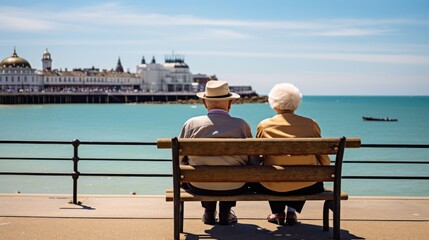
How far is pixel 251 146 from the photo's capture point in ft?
14.9

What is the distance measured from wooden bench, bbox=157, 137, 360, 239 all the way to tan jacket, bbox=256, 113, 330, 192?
0.11 m

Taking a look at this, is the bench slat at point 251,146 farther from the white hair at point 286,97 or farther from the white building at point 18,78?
the white building at point 18,78

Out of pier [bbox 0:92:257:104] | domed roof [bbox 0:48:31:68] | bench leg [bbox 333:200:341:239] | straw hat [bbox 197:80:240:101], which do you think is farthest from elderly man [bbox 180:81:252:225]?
domed roof [bbox 0:48:31:68]

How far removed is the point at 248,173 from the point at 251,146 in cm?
23

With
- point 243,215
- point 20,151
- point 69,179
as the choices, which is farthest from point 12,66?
point 243,215

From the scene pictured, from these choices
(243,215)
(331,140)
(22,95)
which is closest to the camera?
(331,140)

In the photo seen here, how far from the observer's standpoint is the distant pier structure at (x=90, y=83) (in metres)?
134

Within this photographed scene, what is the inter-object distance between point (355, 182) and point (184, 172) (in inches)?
577

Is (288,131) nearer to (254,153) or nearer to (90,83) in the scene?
(254,153)

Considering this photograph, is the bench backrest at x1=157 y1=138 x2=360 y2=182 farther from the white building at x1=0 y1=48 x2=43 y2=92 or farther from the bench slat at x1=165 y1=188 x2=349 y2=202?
the white building at x1=0 y1=48 x2=43 y2=92

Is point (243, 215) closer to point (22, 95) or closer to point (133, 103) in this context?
point (22, 95)

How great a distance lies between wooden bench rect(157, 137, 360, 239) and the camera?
14.8 feet

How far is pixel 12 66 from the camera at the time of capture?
153 m

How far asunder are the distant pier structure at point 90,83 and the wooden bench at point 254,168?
125 meters
